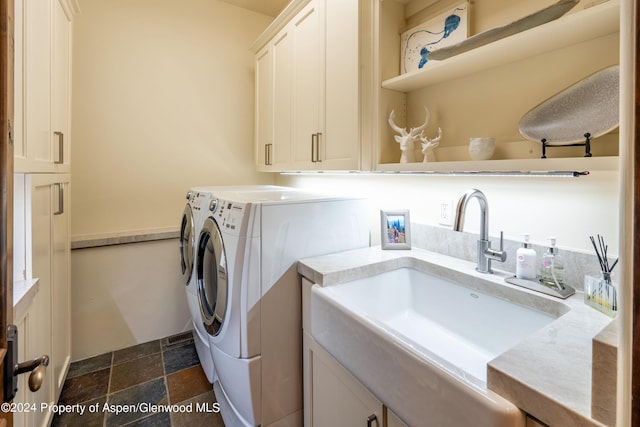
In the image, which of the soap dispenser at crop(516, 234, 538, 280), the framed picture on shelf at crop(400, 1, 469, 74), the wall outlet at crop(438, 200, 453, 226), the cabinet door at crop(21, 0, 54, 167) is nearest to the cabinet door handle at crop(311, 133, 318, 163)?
the framed picture on shelf at crop(400, 1, 469, 74)

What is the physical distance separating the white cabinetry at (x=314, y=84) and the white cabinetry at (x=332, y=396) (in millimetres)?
Answer: 749

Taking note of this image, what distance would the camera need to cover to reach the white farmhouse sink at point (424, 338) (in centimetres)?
65

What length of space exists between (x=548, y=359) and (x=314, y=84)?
1.58m

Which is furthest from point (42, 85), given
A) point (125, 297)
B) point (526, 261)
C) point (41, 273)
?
point (526, 261)

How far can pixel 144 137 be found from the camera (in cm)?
227

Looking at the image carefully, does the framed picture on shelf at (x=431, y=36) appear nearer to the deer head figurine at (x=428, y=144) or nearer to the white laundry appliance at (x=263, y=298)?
the deer head figurine at (x=428, y=144)

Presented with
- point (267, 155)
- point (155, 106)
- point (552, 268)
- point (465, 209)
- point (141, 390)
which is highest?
point (155, 106)

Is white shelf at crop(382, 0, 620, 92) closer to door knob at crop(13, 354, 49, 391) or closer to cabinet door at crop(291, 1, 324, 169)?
cabinet door at crop(291, 1, 324, 169)

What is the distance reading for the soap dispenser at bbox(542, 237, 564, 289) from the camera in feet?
3.40

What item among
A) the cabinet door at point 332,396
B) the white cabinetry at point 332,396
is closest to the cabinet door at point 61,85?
the white cabinetry at point 332,396

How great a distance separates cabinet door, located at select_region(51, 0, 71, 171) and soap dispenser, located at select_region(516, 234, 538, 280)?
83.0 inches

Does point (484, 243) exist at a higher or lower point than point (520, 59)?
lower

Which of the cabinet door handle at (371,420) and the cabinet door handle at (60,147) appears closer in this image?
the cabinet door handle at (371,420)

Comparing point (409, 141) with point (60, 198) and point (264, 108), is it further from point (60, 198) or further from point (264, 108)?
point (60, 198)
